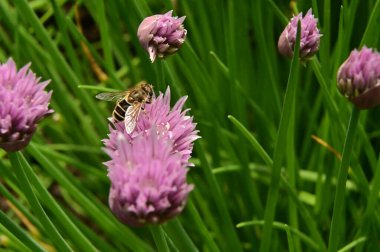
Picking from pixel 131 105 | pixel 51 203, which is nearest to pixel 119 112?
pixel 131 105

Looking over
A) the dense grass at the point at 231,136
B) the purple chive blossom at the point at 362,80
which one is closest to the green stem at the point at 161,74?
the dense grass at the point at 231,136

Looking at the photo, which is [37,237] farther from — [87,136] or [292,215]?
[292,215]

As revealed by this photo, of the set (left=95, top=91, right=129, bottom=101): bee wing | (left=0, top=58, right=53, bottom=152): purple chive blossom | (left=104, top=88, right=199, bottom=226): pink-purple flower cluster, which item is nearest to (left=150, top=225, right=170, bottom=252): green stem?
(left=104, top=88, right=199, bottom=226): pink-purple flower cluster

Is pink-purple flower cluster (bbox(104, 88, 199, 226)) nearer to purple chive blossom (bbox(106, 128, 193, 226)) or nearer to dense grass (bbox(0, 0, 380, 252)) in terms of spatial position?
purple chive blossom (bbox(106, 128, 193, 226))

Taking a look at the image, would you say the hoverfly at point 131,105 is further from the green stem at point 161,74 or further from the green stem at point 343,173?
the green stem at point 343,173

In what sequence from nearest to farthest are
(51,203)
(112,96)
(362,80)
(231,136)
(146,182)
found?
(146,182) < (362,80) < (51,203) < (112,96) < (231,136)

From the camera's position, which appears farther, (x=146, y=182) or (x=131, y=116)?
(x=131, y=116)

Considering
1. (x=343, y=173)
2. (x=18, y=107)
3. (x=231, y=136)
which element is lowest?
(x=231, y=136)

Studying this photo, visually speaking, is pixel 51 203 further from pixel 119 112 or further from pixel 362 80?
pixel 362 80
